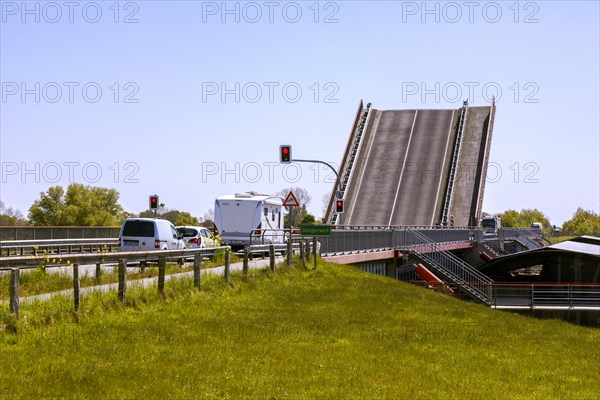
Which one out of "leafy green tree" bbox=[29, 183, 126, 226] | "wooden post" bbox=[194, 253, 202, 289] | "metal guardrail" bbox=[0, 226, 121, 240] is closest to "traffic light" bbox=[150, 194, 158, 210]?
"metal guardrail" bbox=[0, 226, 121, 240]

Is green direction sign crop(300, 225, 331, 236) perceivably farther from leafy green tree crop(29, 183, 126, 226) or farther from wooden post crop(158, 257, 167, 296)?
leafy green tree crop(29, 183, 126, 226)

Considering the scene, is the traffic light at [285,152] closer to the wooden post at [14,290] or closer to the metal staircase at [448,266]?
the metal staircase at [448,266]

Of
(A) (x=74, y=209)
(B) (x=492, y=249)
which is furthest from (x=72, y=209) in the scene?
(B) (x=492, y=249)

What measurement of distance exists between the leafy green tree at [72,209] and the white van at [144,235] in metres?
69.5

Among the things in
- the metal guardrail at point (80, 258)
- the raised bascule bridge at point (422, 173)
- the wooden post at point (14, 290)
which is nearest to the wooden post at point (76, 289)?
the metal guardrail at point (80, 258)

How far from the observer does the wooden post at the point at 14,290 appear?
13469 mm

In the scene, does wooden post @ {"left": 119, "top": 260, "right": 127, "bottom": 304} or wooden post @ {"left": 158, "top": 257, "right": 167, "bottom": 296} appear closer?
wooden post @ {"left": 119, "top": 260, "right": 127, "bottom": 304}

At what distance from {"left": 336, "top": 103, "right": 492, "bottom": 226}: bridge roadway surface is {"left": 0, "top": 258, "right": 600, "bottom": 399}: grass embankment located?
54.9 m

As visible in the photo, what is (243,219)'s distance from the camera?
41.7m

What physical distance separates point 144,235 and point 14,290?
61.3 ft

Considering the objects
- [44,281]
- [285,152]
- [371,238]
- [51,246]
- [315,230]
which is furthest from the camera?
[371,238]

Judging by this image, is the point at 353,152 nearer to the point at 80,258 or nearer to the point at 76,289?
the point at 80,258

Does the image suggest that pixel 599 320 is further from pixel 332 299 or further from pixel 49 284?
pixel 49 284

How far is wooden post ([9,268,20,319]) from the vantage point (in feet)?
44.2
